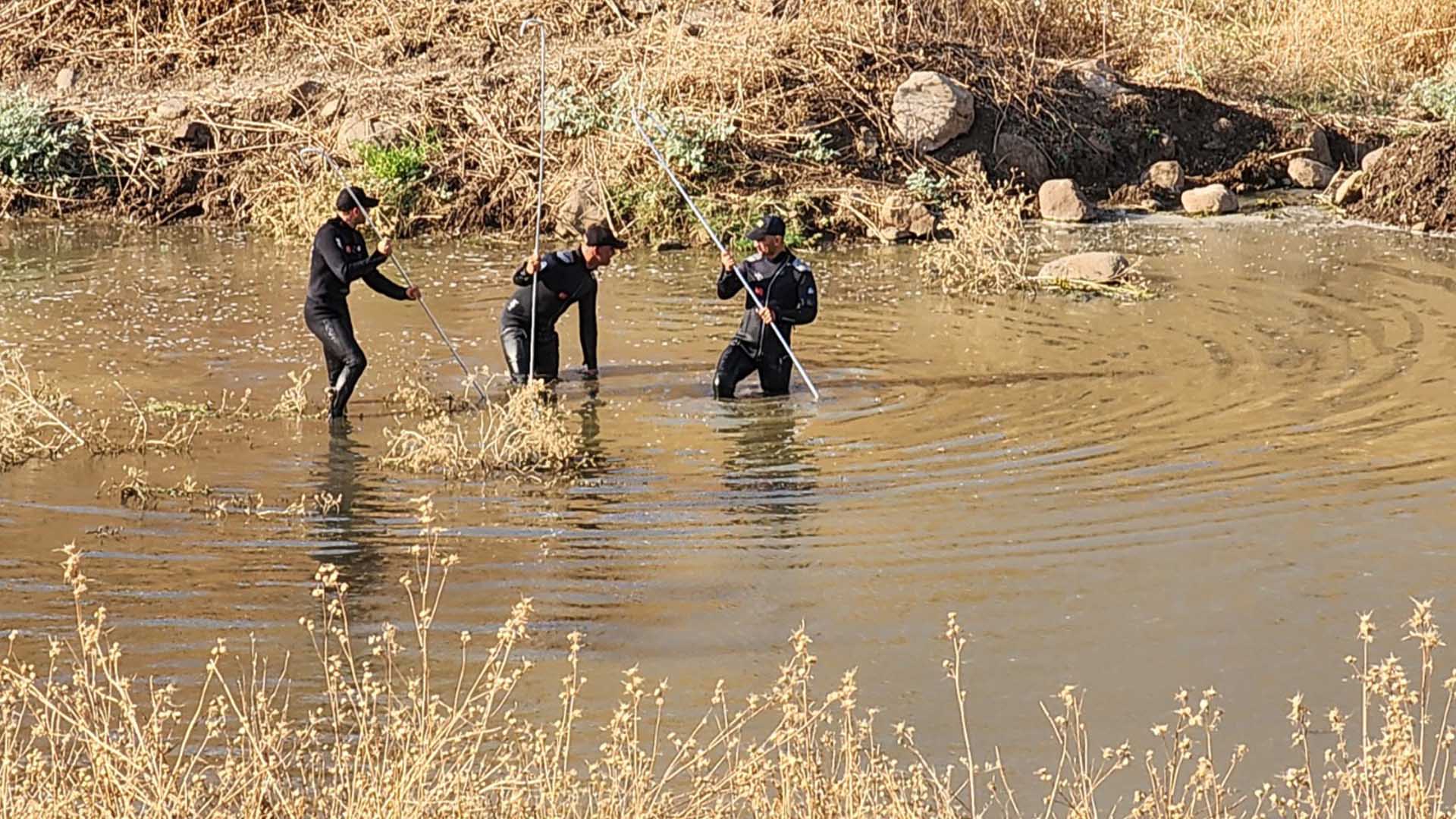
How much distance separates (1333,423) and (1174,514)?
8.38 feet

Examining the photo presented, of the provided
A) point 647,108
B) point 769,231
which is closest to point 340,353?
point 769,231

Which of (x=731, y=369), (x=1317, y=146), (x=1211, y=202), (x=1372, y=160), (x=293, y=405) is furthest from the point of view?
(x=1317, y=146)

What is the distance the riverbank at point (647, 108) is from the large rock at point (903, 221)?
0.11 feet

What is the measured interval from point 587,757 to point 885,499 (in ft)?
12.8

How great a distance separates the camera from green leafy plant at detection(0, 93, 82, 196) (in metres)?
21.8

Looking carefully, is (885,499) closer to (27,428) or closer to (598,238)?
(598,238)

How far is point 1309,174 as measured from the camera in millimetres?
22281

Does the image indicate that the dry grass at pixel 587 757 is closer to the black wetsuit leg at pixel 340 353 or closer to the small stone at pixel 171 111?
the black wetsuit leg at pixel 340 353

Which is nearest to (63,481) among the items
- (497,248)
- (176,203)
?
(497,248)

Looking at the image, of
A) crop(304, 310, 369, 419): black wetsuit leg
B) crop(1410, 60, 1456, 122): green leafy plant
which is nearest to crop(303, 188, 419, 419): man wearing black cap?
crop(304, 310, 369, 419): black wetsuit leg

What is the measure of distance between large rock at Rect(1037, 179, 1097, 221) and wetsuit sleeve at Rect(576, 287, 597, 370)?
27.4ft

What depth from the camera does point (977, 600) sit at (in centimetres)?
821

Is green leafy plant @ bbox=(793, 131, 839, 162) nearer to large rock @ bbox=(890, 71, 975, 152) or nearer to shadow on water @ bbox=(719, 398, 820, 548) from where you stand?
large rock @ bbox=(890, 71, 975, 152)

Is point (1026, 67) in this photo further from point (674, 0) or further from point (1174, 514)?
point (1174, 514)
